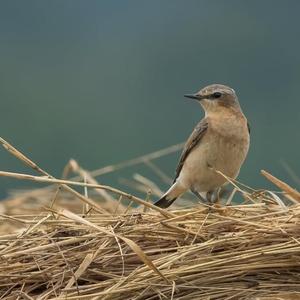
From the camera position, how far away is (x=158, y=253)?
5859 millimetres

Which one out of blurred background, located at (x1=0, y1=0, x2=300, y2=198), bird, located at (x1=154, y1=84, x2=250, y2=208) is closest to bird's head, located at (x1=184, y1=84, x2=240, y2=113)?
bird, located at (x1=154, y1=84, x2=250, y2=208)

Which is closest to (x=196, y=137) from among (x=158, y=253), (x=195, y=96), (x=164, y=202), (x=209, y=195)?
(x=195, y=96)

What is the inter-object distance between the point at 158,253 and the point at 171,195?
8.15 ft

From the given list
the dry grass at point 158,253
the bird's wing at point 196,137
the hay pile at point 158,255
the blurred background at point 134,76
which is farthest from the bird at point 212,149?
the blurred background at point 134,76

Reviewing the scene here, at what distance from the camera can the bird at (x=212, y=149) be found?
7840mm

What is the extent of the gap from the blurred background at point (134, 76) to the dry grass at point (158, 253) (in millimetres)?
12554

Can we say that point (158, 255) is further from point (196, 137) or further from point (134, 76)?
point (134, 76)

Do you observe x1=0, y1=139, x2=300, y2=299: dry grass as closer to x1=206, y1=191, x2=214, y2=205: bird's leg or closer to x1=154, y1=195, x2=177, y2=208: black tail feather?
x1=206, y1=191, x2=214, y2=205: bird's leg

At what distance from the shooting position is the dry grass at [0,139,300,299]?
5.54m

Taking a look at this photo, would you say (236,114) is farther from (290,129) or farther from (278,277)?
(290,129)

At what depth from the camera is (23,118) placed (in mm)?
27234

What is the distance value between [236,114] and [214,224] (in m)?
2.33

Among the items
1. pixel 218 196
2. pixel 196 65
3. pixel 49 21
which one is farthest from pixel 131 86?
pixel 218 196

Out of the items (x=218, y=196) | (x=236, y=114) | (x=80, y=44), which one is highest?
(x=236, y=114)
